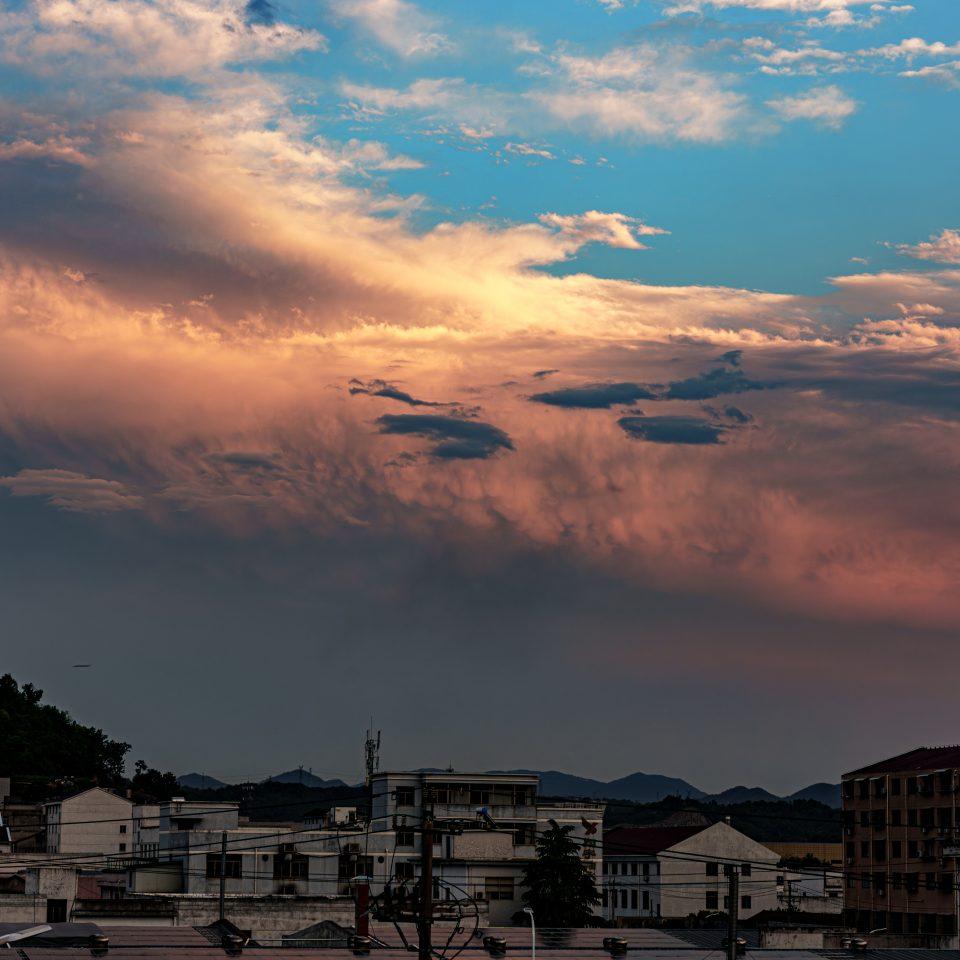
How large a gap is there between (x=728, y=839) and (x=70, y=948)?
10702 cm

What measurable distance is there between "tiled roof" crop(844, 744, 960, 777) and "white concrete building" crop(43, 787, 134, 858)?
261ft

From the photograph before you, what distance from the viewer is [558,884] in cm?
11588

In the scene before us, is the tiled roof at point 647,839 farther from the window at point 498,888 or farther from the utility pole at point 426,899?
the utility pole at point 426,899

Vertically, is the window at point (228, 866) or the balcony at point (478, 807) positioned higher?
the balcony at point (478, 807)

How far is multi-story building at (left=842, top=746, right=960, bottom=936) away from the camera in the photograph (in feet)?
424

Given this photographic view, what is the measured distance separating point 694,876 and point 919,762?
83.0 ft

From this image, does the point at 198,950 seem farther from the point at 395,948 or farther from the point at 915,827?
the point at 915,827

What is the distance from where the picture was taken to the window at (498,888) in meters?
118

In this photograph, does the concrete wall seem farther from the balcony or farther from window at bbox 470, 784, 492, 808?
window at bbox 470, 784, 492, 808

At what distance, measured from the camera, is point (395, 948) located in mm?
56500

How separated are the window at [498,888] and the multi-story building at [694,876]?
27792 millimetres

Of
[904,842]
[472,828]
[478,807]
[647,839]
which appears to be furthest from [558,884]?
[647,839]

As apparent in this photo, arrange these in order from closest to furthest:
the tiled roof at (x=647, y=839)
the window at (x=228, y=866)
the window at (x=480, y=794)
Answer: the window at (x=228, y=866) < the window at (x=480, y=794) < the tiled roof at (x=647, y=839)

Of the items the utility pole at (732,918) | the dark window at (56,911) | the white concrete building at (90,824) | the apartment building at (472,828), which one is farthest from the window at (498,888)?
the utility pole at (732,918)
